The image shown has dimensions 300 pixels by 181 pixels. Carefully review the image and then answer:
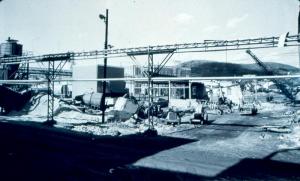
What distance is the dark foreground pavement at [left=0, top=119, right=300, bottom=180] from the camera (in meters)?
7.43

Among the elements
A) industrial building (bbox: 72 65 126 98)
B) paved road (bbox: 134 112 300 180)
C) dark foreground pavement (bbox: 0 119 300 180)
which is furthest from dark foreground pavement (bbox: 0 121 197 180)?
industrial building (bbox: 72 65 126 98)

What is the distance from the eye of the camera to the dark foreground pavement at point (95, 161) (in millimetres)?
7430

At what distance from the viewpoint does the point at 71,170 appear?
7.86 meters

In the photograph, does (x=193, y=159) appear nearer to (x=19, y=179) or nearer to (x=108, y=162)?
(x=108, y=162)

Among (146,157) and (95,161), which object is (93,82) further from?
(95,161)

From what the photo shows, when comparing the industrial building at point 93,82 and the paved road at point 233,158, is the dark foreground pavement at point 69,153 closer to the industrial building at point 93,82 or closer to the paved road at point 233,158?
the paved road at point 233,158

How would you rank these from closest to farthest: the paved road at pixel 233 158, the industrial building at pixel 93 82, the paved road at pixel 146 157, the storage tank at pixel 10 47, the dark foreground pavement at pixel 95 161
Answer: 1. the dark foreground pavement at pixel 95 161
2. the paved road at pixel 146 157
3. the paved road at pixel 233 158
4. the storage tank at pixel 10 47
5. the industrial building at pixel 93 82

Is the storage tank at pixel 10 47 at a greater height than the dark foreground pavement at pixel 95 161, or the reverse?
the storage tank at pixel 10 47

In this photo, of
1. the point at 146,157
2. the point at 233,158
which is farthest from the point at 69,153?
the point at 233,158

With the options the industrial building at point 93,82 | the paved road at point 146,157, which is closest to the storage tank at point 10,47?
the industrial building at point 93,82

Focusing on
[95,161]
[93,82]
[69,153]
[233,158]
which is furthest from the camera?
[93,82]

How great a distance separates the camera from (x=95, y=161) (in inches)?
354

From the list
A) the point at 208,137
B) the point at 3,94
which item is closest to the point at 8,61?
the point at 3,94

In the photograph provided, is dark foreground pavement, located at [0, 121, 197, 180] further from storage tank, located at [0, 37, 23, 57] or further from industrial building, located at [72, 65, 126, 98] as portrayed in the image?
industrial building, located at [72, 65, 126, 98]
